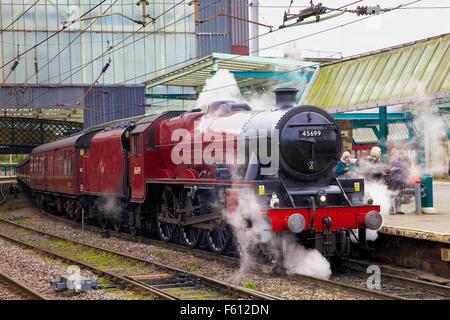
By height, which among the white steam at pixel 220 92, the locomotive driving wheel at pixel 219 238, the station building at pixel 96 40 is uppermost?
the station building at pixel 96 40

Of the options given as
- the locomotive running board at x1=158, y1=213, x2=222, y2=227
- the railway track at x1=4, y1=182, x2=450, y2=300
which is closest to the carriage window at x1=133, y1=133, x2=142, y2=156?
the locomotive running board at x1=158, y1=213, x2=222, y2=227

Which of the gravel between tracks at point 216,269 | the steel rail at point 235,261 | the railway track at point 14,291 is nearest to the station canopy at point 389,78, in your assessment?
the steel rail at point 235,261

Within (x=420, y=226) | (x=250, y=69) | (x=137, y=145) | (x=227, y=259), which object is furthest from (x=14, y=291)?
(x=250, y=69)

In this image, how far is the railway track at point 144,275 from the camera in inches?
354

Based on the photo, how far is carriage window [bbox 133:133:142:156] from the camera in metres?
15.3

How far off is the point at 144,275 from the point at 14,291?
209 cm

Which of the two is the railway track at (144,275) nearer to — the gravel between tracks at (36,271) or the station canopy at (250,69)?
the gravel between tracks at (36,271)

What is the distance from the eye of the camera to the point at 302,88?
19609mm

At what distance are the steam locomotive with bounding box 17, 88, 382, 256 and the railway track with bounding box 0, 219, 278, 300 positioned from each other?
1337 mm

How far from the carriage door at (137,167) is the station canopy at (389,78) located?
4749mm

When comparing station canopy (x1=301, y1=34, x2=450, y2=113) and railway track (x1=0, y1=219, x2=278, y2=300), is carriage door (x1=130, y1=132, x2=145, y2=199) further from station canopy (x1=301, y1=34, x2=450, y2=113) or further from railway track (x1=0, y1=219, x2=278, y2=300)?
station canopy (x1=301, y1=34, x2=450, y2=113)

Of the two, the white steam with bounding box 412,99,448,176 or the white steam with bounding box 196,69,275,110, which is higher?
the white steam with bounding box 196,69,275,110
